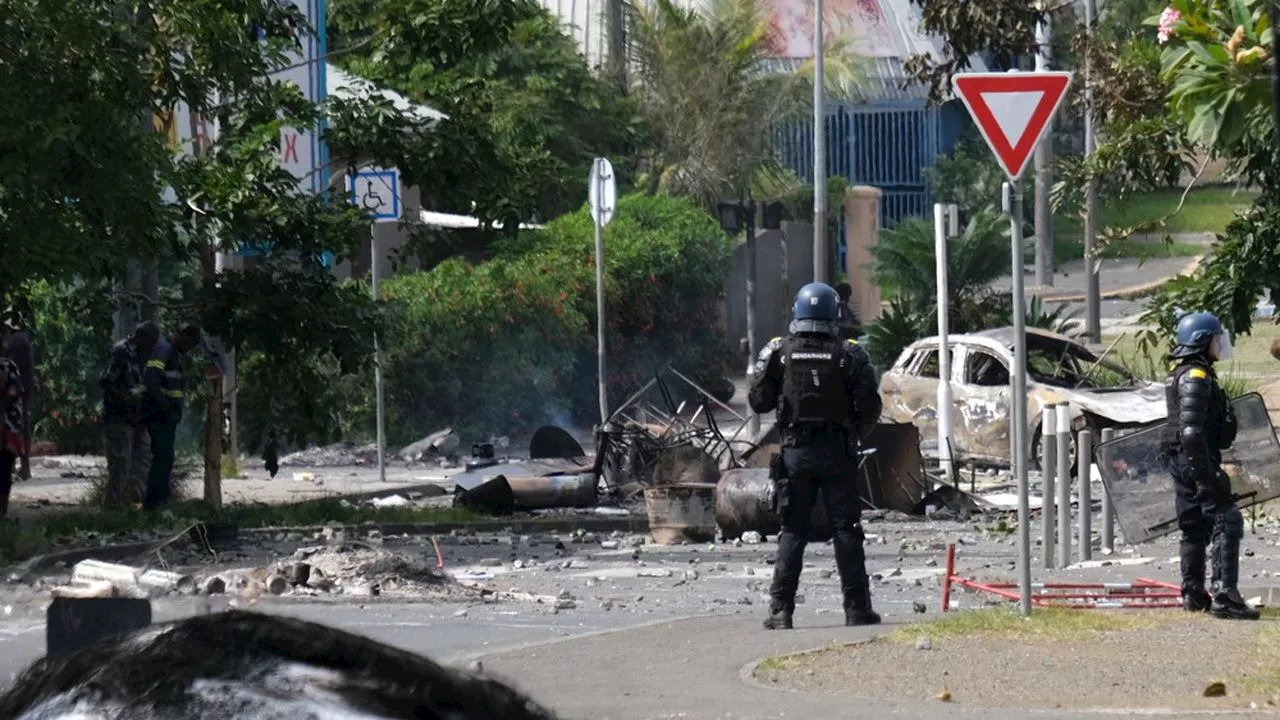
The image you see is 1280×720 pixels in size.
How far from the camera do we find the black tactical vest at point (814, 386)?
422 inches

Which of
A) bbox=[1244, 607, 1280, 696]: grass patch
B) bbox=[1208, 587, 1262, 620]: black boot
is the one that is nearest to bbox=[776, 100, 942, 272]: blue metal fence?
bbox=[1208, 587, 1262, 620]: black boot

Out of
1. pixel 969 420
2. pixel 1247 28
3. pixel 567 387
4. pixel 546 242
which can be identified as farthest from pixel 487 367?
pixel 1247 28

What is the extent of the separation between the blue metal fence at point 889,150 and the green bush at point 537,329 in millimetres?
22359

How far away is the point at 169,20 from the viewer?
1669cm

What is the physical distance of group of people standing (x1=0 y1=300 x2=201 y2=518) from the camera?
17.2 m

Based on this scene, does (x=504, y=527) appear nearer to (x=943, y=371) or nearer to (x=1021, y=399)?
(x=943, y=371)

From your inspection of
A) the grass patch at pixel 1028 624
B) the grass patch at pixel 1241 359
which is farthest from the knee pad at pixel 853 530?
the grass patch at pixel 1241 359

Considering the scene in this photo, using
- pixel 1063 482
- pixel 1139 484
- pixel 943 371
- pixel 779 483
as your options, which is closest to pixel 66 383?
pixel 943 371

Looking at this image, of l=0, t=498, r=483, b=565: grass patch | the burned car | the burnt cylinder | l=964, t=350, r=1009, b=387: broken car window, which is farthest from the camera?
l=964, t=350, r=1009, b=387: broken car window

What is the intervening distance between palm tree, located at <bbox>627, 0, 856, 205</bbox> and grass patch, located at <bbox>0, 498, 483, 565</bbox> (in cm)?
2590

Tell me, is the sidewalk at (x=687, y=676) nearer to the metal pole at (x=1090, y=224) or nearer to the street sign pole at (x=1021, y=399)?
the street sign pole at (x=1021, y=399)

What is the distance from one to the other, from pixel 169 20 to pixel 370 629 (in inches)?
285

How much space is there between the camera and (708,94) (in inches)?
1730

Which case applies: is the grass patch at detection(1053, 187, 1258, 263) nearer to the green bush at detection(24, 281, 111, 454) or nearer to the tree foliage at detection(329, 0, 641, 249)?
the green bush at detection(24, 281, 111, 454)
